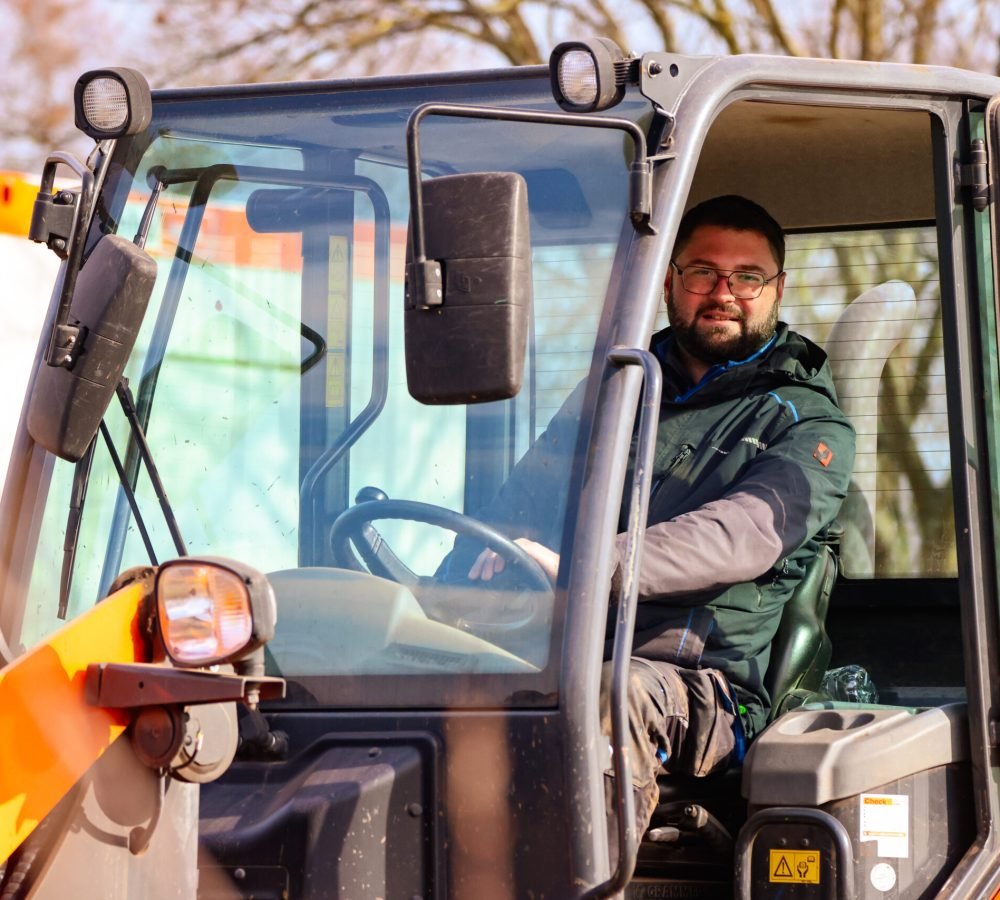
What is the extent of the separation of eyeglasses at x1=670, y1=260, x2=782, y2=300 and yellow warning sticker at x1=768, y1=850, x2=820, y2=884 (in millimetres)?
1307

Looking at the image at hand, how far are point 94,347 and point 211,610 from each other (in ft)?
2.14

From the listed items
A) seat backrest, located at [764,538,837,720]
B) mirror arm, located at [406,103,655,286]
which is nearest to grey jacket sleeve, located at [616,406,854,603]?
seat backrest, located at [764,538,837,720]

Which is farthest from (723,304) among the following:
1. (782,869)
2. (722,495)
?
(782,869)

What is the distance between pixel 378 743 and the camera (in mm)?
2600

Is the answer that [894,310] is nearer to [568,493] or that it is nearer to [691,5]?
[568,493]

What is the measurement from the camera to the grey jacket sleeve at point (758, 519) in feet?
9.93

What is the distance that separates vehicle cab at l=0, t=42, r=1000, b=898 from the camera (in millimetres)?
2498

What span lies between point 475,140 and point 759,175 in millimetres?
1362

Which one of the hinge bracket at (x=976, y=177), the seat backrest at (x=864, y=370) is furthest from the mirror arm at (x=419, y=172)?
the seat backrest at (x=864, y=370)

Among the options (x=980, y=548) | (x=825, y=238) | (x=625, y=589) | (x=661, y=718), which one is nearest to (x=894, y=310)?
(x=825, y=238)

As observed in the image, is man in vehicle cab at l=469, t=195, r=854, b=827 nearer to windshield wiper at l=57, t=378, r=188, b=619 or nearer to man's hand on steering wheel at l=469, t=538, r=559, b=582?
man's hand on steering wheel at l=469, t=538, r=559, b=582

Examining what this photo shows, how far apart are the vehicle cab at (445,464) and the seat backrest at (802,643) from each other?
0.03 feet

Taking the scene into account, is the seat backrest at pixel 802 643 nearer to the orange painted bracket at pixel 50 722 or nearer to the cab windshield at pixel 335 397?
the cab windshield at pixel 335 397

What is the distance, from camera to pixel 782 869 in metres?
2.82
